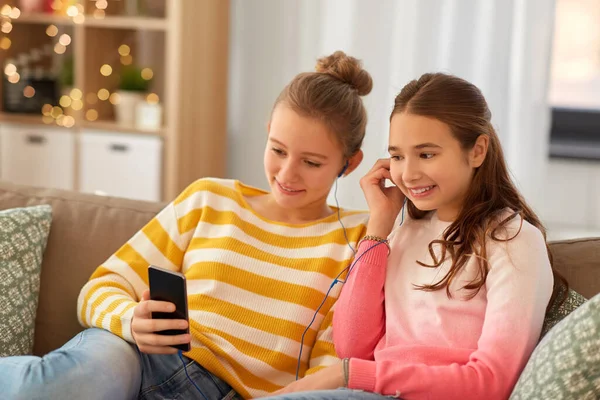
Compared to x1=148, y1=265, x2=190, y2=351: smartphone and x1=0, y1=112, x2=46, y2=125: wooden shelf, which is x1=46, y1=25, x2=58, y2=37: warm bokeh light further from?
x1=148, y1=265, x2=190, y2=351: smartphone

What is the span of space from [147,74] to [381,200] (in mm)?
2635

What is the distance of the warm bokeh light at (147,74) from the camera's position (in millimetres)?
4031

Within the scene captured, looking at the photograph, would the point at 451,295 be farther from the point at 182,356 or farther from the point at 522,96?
the point at 522,96

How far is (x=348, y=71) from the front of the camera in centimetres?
173

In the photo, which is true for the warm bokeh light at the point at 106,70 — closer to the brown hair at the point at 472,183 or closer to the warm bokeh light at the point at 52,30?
the warm bokeh light at the point at 52,30

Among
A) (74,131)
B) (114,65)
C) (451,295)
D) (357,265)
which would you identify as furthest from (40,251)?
(114,65)

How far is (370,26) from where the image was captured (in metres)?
3.63

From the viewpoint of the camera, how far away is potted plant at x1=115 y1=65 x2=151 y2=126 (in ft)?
12.3

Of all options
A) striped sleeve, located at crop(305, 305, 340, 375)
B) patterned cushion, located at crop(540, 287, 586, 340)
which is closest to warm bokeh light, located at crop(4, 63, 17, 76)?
striped sleeve, located at crop(305, 305, 340, 375)

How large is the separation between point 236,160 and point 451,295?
8.48 ft

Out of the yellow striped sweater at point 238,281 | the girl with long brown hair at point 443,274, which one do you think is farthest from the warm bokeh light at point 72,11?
the girl with long brown hair at point 443,274

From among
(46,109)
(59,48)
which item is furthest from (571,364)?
(59,48)

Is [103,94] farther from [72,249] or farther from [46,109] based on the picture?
[72,249]

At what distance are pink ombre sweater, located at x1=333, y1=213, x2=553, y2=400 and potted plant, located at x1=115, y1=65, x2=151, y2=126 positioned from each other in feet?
7.68
